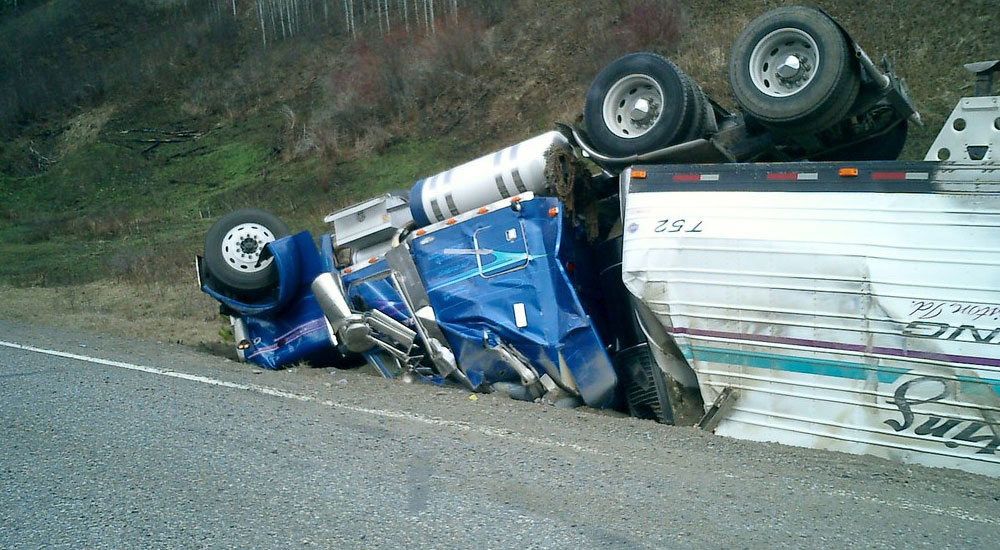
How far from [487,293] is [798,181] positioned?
228 centimetres

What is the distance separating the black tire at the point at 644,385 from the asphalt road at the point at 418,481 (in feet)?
1.26

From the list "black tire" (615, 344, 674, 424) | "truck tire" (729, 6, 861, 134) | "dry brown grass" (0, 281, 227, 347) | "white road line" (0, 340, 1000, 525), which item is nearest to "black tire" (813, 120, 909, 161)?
"truck tire" (729, 6, 861, 134)

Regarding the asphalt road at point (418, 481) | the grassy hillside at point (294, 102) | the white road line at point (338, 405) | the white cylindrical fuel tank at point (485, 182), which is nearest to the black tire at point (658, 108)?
the white cylindrical fuel tank at point (485, 182)

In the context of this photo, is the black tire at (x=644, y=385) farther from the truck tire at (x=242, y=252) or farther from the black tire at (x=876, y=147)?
the truck tire at (x=242, y=252)

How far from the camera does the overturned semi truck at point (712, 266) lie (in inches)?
198

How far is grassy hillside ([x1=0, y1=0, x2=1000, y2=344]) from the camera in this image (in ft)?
52.1

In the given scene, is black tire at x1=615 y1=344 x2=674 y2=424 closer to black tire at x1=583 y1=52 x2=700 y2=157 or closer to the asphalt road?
the asphalt road

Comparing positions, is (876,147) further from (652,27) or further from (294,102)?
(294,102)

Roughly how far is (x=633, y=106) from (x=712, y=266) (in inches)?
64.0

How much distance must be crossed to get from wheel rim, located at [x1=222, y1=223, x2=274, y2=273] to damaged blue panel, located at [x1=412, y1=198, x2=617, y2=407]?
1951 millimetres

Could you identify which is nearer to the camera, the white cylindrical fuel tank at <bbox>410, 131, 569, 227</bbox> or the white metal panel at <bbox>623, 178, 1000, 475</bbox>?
the white metal panel at <bbox>623, 178, 1000, 475</bbox>

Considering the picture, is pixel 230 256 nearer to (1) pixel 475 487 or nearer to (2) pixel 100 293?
(1) pixel 475 487

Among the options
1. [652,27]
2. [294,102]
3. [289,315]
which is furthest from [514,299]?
[294,102]

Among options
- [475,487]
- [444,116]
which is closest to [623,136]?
[475,487]
